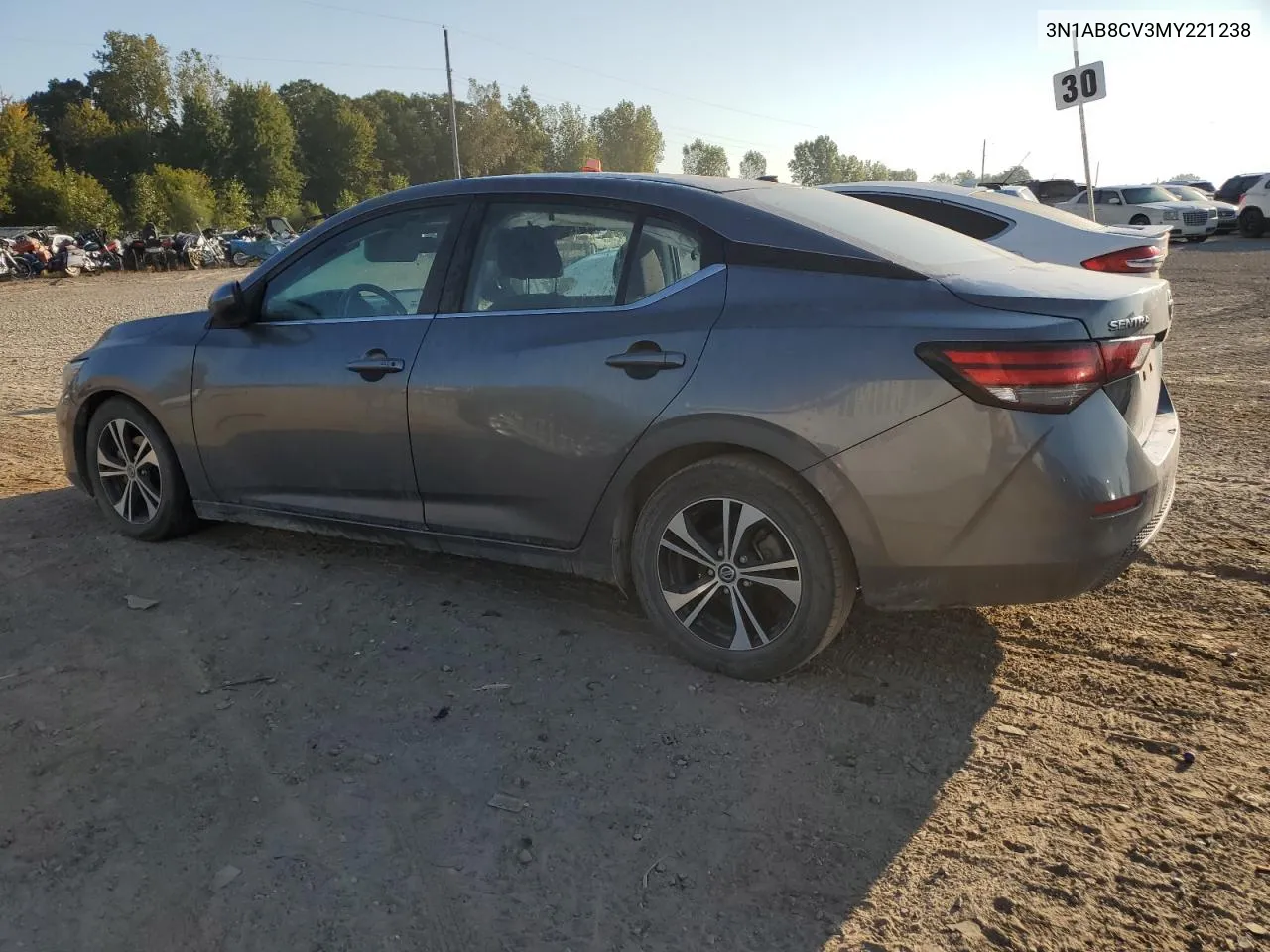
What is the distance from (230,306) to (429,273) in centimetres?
101

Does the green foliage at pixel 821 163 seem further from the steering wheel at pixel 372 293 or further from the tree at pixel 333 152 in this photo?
the steering wheel at pixel 372 293

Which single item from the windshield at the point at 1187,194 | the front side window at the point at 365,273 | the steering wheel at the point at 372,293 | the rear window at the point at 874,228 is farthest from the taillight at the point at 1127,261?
the windshield at the point at 1187,194

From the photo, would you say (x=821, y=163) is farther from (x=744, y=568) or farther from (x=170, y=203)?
(x=744, y=568)

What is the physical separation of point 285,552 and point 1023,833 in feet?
11.4

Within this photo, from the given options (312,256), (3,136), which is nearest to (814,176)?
(3,136)

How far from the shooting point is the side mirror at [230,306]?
14.4ft

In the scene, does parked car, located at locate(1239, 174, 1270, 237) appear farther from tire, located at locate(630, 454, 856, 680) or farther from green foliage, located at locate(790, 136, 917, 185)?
green foliage, located at locate(790, 136, 917, 185)

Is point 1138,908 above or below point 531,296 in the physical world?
below

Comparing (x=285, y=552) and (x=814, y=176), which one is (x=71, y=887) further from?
(x=814, y=176)

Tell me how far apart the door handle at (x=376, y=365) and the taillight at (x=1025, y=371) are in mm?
2021

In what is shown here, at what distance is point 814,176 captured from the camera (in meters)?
161

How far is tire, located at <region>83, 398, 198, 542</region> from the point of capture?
188 inches

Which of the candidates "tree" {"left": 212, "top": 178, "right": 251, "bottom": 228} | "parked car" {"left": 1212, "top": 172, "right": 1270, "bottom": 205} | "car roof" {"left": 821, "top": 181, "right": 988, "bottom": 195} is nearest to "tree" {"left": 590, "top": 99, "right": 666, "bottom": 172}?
"tree" {"left": 212, "top": 178, "right": 251, "bottom": 228}

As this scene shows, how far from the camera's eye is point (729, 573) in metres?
3.38
